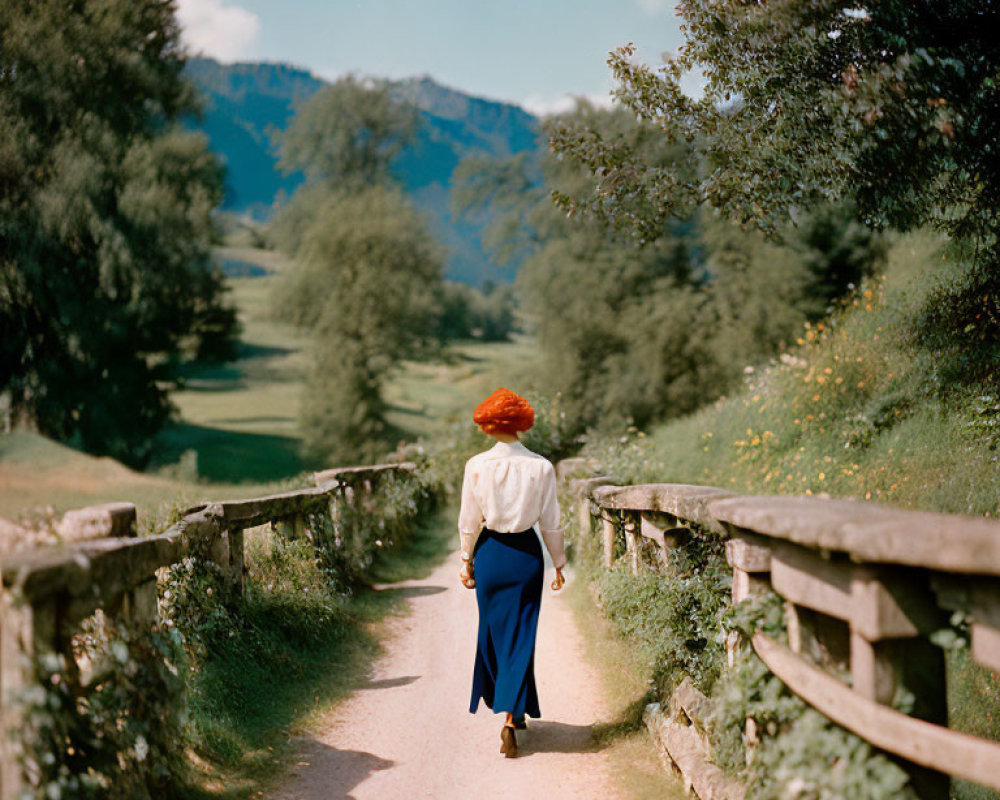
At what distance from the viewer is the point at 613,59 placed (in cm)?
766

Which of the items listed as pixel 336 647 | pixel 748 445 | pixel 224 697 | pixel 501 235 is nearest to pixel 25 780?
→ pixel 224 697

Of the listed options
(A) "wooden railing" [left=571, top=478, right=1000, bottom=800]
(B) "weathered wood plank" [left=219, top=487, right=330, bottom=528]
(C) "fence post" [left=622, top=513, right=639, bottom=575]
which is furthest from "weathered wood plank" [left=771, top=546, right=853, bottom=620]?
(B) "weathered wood plank" [left=219, top=487, right=330, bottom=528]

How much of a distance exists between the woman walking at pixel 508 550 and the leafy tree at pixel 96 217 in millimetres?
21175

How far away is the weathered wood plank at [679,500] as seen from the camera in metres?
4.45

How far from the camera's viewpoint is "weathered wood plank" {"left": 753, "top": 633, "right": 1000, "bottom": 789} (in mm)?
2353

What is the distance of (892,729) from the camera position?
8.63ft

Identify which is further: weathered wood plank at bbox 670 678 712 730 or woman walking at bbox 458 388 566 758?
woman walking at bbox 458 388 566 758

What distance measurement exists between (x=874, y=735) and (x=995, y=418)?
5.75m

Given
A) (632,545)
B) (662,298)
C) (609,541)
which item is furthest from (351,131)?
(632,545)

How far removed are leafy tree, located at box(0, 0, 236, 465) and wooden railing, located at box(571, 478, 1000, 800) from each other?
921 inches

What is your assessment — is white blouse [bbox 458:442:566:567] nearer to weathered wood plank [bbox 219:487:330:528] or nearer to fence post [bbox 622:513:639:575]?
fence post [bbox 622:513:639:575]

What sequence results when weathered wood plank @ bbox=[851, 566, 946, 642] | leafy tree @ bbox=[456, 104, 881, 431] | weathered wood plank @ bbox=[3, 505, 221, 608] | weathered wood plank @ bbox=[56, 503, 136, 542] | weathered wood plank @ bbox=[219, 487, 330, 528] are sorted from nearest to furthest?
weathered wood plank @ bbox=[851, 566, 946, 642] → weathered wood plank @ bbox=[3, 505, 221, 608] → weathered wood plank @ bbox=[56, 503, 136, 542] → weathered wood plank @ bbox=[219, 487, 330, 528] → leafy tree @ bbox=[456, 104, 881, 431]

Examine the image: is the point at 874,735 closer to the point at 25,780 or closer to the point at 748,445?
the point at 25,780

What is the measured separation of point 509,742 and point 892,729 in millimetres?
3039
